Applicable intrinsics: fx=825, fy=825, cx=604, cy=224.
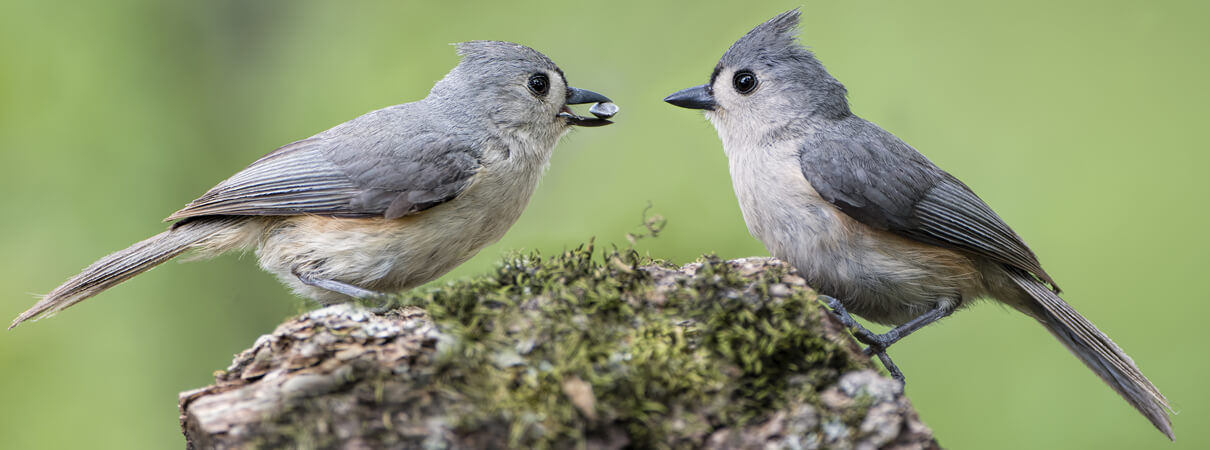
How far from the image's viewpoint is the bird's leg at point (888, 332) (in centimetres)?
264

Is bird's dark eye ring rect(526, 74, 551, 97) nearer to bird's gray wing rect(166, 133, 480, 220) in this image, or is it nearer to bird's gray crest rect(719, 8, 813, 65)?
bird's gray wing rect(166, 133, 480, 220)

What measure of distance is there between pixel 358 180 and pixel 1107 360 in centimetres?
280

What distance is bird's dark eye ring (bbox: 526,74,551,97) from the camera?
3.47 metres

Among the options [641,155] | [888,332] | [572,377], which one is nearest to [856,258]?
[888,332]

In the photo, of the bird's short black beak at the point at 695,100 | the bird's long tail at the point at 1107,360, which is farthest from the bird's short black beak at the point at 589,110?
the bird's long tail at the point at 1107,360

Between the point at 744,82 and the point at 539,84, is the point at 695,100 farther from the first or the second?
the point at 539,84

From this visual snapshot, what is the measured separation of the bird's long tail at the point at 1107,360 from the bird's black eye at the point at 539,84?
77.8 inches

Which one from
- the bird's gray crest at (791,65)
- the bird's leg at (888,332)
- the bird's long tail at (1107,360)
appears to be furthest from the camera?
the bird's gray crest at (791,65)

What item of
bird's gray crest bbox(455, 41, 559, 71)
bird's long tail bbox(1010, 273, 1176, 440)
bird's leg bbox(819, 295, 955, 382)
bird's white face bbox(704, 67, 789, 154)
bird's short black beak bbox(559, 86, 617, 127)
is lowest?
bird's long tail bbox(1010, 273, 1176, 440)

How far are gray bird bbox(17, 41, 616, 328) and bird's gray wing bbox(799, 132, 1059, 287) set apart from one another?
1.19 m

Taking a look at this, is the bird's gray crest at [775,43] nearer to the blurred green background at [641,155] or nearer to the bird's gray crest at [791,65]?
the bird's gray crest at [791,65]

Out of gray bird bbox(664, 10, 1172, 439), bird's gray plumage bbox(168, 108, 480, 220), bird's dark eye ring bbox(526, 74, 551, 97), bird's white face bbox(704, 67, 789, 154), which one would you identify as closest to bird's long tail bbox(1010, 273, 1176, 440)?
gray bird bbox(664, 10, 1172, 439)

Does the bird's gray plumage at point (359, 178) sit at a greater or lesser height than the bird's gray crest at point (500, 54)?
lesser

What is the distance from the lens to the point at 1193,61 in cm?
410
